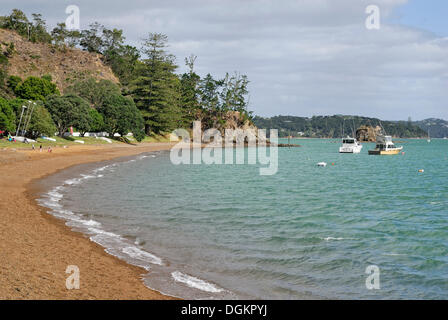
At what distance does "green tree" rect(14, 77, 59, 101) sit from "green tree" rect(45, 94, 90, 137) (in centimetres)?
3137

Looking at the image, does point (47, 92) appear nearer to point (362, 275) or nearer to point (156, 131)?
point (156, 131)

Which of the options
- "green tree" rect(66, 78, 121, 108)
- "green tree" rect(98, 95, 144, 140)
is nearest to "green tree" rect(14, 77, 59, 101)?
"green tree" rect(66, 78, 121, 108)

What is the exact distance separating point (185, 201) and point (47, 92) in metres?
105

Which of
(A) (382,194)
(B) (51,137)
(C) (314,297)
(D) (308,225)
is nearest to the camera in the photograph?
(C) (314,297)

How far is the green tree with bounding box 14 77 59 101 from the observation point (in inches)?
4601

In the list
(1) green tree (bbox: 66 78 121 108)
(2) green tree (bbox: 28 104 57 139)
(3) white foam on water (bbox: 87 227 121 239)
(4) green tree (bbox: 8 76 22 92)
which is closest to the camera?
(3) white foam on water (bbox: 87 227 121 239)

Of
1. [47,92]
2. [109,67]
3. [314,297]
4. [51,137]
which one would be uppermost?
[109,67]

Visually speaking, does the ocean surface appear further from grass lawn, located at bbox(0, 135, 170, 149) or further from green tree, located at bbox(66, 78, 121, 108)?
green tree, located at bbox(66, 78, 121, 108)

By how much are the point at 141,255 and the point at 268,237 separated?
21.3ft

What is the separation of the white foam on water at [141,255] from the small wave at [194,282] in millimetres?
1505

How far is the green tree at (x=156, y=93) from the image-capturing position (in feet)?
428

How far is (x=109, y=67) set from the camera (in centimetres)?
19825

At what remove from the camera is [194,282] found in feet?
41.6

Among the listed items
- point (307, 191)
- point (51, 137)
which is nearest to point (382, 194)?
point (307, 191)
